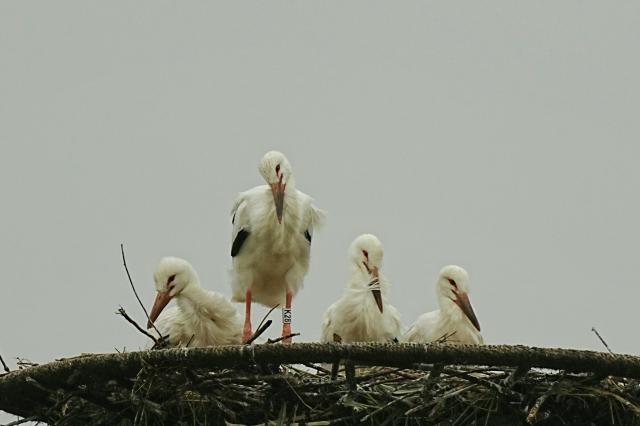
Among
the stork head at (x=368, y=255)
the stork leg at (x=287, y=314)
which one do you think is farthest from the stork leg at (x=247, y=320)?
the stork head at (x=368, y=255)

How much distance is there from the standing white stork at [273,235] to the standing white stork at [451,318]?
0.70 metres

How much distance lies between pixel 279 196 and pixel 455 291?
1.10 m

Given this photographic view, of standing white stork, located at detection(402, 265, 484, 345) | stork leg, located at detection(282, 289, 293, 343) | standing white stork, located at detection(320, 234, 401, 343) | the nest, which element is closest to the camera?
the nest

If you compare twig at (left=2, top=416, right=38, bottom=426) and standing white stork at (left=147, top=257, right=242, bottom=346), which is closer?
twig at (left=2, top=416, right=38, bottom=426)

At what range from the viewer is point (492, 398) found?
513 centimetres

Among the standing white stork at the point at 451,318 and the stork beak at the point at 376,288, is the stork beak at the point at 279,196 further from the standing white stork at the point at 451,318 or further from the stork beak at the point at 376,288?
the standing white stork at the point at 451,318

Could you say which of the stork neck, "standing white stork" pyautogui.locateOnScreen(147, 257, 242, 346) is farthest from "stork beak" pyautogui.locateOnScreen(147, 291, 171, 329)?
the stork neck

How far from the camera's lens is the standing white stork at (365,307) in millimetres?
6957

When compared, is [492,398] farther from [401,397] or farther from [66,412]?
[66,412]

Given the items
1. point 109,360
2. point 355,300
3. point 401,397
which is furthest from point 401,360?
point 355,300

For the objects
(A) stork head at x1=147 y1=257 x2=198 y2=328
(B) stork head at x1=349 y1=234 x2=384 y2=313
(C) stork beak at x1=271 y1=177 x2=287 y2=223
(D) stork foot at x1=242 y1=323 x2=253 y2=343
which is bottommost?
(D) stork foot at x1=242 y1=323 x2=253 y2=343

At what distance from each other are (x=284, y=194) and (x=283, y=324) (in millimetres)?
736

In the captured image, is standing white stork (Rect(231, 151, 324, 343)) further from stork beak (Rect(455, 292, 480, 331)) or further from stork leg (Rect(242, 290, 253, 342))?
stork beak (Rect(455, 292, 480, 331))

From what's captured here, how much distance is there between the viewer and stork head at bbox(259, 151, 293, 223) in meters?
7.10
